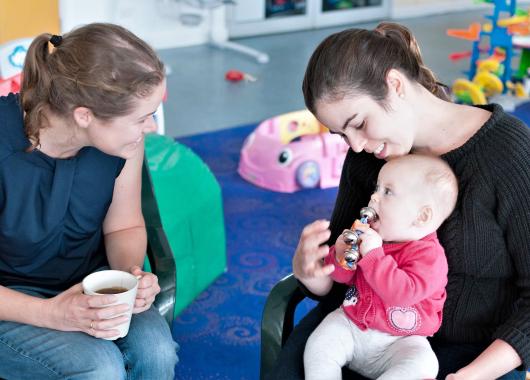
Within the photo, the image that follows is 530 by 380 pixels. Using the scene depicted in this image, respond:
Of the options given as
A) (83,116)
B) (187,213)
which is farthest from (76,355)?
(187,213)

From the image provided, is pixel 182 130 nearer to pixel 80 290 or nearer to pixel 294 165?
pixel 294 165

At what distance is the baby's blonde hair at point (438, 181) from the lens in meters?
1.35

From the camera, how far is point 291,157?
3.41 m

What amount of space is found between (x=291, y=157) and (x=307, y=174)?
112 millimetres

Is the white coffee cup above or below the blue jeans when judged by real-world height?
above

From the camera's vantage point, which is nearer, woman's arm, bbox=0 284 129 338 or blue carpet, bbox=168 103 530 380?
woman's arm, bbox=0 284 129 338

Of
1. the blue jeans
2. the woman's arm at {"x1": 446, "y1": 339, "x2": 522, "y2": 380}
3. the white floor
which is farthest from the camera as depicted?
the white floor

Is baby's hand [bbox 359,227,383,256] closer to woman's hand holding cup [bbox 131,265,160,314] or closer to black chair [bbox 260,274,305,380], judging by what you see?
black chair [bbox 260,274,305,380]

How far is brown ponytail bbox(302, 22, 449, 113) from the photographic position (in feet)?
4.36

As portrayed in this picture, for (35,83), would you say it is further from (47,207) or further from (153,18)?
(153,18)

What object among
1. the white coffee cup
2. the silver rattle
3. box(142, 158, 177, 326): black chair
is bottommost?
box(142, 158, 177, 326): black chair

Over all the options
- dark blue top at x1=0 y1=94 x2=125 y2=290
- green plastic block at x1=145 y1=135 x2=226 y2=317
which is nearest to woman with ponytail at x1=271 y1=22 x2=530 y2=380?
dark blue top at x1=0 y1=94 x2=125 y2=290

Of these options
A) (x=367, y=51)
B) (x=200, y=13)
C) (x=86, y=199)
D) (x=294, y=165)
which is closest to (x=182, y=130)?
(x=294, y=165)

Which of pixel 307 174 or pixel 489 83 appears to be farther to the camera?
pixel 489 83
